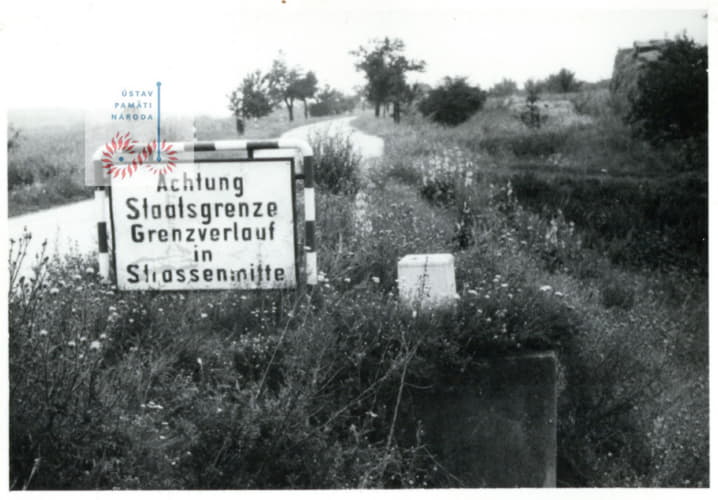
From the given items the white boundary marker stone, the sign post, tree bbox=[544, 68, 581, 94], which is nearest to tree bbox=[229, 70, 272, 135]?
the sign post

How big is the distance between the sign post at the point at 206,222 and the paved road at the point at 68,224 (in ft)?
2.88

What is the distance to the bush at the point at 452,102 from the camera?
10.9 metres

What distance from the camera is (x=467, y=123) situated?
11508 millimetres

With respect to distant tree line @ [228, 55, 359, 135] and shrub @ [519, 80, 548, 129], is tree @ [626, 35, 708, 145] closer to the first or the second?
shrub @ [519, 80, 548, 129]

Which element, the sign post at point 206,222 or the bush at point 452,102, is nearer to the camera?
the sign post at point 206,222

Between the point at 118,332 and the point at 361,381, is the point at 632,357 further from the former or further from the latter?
the point at 118,332

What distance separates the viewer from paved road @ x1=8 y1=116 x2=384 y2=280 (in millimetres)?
5883

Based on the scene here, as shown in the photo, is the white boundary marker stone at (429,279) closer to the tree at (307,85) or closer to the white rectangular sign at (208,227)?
the white rectangular sign at (208,227)

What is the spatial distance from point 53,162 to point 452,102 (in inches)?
220

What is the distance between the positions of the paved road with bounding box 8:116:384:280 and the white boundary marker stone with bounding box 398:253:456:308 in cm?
221

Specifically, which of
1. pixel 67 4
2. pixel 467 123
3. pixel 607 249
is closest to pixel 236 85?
pixel 67 4

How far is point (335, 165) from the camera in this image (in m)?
7.27

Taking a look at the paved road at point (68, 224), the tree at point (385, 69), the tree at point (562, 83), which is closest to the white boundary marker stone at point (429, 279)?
the tree at point (385, 69)

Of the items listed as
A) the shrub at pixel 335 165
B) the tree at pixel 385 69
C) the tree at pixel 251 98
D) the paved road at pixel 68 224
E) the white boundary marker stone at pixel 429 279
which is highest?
the tree at pixel 385 69
